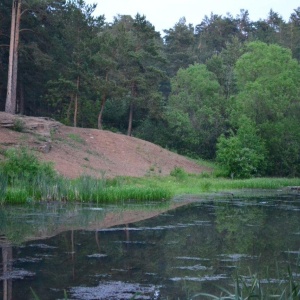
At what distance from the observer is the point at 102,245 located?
52.9ft

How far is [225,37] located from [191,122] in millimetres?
35425

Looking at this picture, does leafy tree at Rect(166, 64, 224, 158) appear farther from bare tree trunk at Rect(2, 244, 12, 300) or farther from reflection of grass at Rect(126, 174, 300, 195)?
bare tree trunk at Rect(2, 244, 12, 300)

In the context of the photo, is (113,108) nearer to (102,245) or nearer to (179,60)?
(179,60)

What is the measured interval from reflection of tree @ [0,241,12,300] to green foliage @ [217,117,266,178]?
95.8 feet

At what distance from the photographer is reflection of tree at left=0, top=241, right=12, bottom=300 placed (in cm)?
1067

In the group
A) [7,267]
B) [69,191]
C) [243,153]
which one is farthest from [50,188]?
[243,153]

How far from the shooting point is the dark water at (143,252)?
37.6 feet

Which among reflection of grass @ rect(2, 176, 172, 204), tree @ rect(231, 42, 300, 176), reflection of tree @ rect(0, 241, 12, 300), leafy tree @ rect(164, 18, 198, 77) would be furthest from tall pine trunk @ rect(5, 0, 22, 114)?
leafy tree @ rect(164, 18, 198, 77)

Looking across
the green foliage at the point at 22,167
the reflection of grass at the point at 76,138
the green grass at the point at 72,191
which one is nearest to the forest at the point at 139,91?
the reflection of grass at the point at 76,138

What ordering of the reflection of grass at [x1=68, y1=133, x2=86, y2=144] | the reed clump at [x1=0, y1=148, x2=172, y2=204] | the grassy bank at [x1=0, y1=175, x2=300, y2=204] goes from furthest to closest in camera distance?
1. the reflection of grass at [x1=68, y1=133, x2=86, y2=144]
2. the reed clump at [x1=0, y1=148, x2=172, y2=204]
3. the grassy bank at [x1=0, y1=175, x2=300, y2=204]

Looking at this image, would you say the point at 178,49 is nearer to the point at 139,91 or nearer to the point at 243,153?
the point at 139,91

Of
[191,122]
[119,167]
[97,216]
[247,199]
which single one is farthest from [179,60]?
[97,216]

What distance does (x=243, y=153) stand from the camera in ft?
144

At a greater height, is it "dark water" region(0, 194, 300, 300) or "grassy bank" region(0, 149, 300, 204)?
"grassy bank" region(0, 149, 300, 204)
